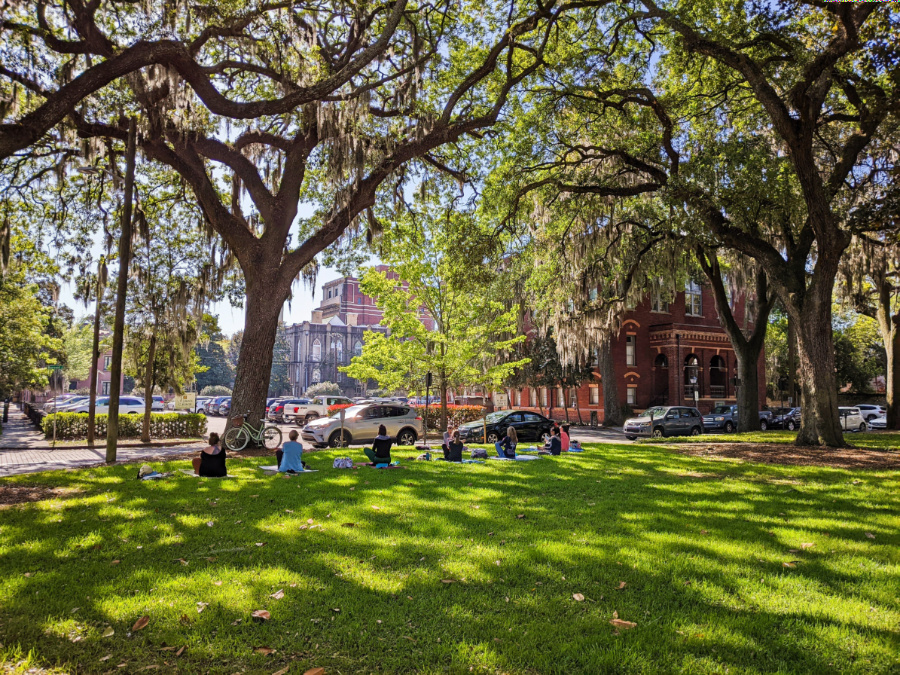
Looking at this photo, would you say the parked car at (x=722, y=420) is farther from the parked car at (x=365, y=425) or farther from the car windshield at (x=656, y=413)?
the parked car at (x=365, y=425)

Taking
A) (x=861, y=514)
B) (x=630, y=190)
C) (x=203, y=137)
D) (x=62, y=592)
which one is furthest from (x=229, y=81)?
(x=861, y=514)

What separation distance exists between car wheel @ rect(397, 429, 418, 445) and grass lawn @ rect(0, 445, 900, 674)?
40.6 feet

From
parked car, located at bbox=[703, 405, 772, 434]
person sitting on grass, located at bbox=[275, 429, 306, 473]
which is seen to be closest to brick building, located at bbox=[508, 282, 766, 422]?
parked car, located at bbox=[703, 405, 772, 434]

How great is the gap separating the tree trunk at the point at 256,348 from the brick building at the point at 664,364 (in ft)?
97.8

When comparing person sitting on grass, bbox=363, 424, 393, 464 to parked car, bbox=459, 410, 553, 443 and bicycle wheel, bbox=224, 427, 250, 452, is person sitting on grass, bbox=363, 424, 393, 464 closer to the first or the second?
bicycle wheel, bbox=224, 427, 250, 452

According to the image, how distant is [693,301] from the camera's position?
47938 millimetres

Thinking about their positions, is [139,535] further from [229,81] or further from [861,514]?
[229,81]

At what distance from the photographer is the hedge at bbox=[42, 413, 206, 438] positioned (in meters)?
23.4

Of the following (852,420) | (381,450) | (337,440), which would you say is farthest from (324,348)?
(381,450)

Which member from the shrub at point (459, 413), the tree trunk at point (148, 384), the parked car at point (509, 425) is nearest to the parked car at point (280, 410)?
the shrub at point (459, 413)

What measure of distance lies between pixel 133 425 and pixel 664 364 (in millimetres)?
38183

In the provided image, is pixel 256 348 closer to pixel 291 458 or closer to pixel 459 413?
pixel 291 458

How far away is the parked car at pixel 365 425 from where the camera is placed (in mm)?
20656

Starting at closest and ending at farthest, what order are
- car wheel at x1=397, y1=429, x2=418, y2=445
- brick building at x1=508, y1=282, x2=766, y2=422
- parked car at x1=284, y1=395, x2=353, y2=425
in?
car wheel at x1=397, y1=429, x2=418, y2=445 < parked car at x1=284, y1=395, x2=353, y2=425 < brick building at x1=508, y1=282, x2=766, y2=422
